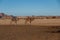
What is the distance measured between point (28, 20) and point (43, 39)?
97.1 ft

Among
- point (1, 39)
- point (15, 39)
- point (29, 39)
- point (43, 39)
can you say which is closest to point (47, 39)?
point (43, 39)

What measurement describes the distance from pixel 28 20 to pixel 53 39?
30054 mm

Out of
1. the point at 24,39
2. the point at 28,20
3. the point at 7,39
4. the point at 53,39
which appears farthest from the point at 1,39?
the point at 28,20

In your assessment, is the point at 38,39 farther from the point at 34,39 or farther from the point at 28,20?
the point at 28,20

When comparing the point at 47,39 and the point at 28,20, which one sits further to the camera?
the point at 28,20

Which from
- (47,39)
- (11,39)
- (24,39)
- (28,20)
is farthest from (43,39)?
(28,20)

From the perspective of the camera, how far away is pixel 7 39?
1528 centimetres

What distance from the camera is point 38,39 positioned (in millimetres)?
15320

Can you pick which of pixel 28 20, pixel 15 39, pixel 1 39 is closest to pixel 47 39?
pixel 15 39

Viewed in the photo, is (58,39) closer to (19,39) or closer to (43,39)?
(43,39)

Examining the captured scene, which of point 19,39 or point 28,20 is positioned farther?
point 28,20

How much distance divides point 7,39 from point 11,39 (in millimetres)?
326

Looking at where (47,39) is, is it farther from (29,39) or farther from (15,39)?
(15,39)

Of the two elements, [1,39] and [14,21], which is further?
[14,21]
